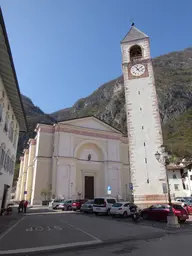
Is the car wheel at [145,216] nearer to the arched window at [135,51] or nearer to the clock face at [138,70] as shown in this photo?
the clock face at [138,70]

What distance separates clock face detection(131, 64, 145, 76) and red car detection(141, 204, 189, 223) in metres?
17.4

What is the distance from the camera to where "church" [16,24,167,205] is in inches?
936

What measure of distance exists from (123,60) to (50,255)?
87.5 ft

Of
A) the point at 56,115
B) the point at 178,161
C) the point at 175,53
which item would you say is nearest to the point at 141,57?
the point at 178,161

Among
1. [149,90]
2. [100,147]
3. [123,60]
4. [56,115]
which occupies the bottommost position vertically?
[100,147]

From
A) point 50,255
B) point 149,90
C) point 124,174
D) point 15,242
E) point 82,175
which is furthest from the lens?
point 124,174

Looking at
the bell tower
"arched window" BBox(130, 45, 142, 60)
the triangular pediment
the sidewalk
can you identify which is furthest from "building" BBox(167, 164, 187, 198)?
the sidewalk

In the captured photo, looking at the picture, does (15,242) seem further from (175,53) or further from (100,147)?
(175,53)

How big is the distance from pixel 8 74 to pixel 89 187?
1271 inches

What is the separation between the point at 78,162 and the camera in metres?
41.2

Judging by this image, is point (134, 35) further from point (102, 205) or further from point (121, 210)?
point (121, 210)

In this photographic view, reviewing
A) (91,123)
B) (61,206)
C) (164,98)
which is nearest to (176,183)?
(91,123)

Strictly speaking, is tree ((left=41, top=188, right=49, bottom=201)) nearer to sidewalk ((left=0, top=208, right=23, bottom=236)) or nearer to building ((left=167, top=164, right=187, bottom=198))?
sidewalk ((left=0, top=208, right=23, bottom=236))

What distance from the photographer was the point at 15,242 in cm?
790
